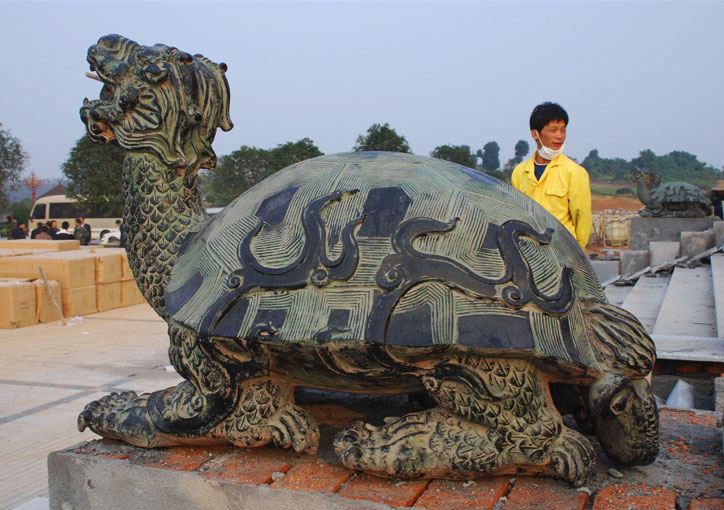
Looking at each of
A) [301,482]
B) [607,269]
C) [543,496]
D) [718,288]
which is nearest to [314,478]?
[301,482]

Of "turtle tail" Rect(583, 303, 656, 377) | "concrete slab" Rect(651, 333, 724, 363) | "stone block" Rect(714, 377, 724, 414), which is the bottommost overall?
"stone block" Rect(714, 377, 724, 414)

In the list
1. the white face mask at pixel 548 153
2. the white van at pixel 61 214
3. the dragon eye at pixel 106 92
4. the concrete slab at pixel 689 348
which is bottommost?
the concrete slab at pixel 689 348

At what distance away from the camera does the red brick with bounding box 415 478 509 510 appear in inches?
81.9

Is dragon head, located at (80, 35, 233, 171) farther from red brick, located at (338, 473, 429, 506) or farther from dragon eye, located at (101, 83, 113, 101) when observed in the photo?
red brick, located at (338, 473, 429, 506)

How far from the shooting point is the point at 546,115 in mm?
3799

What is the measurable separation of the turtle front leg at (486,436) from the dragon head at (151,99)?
138 centimetres

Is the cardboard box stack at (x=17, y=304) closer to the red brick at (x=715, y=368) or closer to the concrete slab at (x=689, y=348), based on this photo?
the concrete slab at (x=689, y=348)

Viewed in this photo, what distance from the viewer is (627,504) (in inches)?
80.9

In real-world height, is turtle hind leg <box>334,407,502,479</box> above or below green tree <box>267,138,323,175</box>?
below

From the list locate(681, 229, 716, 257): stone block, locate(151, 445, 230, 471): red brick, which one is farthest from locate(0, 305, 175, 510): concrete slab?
locate(681, 229, 716, 257): stone block

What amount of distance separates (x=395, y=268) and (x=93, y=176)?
25.7 meters

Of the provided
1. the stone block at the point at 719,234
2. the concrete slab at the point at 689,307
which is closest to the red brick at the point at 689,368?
the concrete slab at the point at 689,307

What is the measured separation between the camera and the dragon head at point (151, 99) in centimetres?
267

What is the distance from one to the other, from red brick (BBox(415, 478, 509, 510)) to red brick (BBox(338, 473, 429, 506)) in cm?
3
